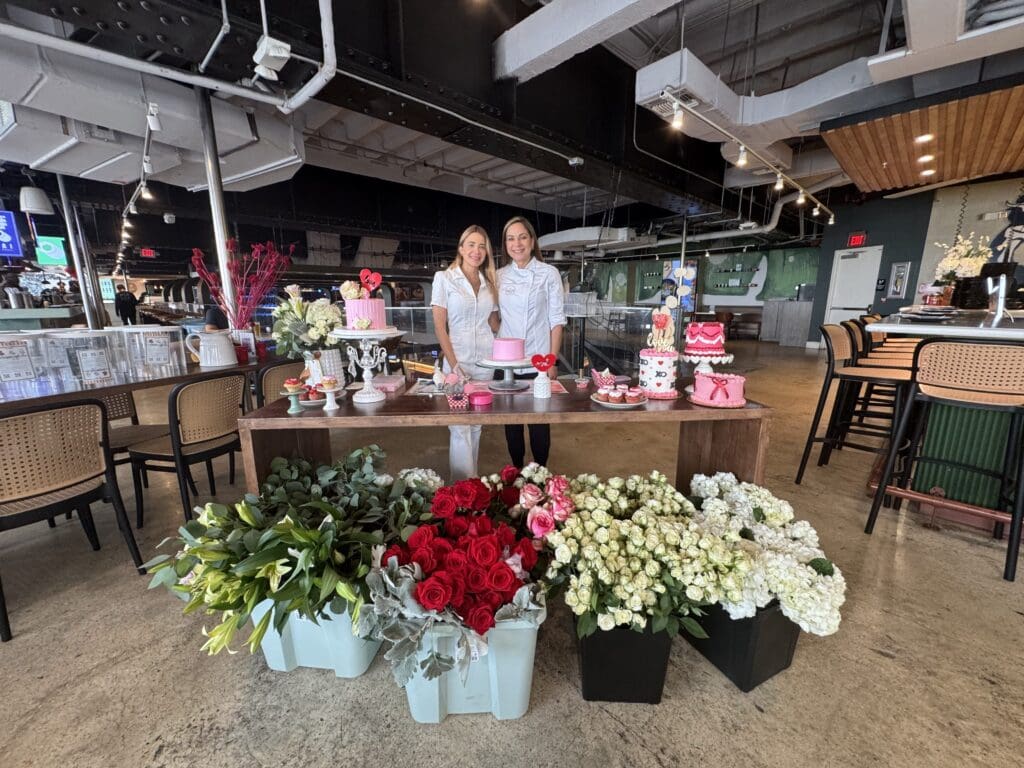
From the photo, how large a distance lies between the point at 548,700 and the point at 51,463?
2205 mm

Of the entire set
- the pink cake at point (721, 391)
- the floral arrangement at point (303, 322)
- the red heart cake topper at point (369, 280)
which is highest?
the red heart cake topper at point (369, 280)

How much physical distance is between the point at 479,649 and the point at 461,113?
3.47 m

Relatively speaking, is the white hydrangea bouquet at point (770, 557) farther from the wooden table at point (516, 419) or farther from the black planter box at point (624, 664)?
the black planter box at point (624, 664)

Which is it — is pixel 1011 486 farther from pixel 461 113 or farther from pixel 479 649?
pixel 461 113

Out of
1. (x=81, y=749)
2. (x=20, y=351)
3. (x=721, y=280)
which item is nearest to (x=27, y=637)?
(x=81, y=749)

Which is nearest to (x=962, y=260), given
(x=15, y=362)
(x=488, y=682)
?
(x=488, y=682)

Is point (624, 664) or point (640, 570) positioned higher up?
point (640, 570)

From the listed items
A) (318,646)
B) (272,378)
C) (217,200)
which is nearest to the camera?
(318,646)

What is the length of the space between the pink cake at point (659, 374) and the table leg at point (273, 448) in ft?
5.21

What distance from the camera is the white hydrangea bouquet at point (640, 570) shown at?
1208 mm

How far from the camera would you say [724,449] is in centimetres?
192

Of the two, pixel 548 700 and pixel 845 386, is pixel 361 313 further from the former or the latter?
pixel 845 386

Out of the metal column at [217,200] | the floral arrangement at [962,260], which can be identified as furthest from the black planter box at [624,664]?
the floral arrangement at [962,260]

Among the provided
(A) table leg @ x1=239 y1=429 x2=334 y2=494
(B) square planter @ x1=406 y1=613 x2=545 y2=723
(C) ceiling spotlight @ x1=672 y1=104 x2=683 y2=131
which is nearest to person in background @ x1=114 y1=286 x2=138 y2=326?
(A) table leg @ x1=239 y1=429 x2=334 y2=494
